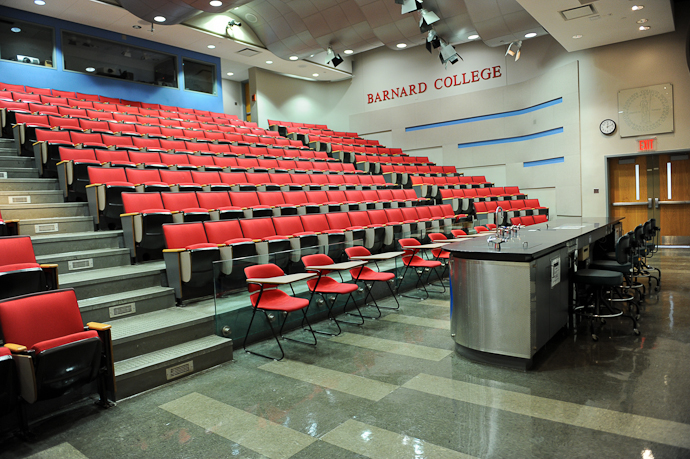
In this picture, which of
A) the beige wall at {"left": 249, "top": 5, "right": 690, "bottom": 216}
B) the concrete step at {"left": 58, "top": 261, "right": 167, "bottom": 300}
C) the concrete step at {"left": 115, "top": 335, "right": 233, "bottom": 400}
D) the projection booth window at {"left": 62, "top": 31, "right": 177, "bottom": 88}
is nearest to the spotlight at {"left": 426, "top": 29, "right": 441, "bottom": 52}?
the beige wall at {"left": 249, "top": 5, "right": 690, "bottom": 216}

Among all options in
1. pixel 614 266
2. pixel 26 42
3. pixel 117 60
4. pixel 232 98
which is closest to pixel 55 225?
pixel 614 266

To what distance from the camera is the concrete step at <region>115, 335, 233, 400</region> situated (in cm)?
A: 266

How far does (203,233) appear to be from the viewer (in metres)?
4.18

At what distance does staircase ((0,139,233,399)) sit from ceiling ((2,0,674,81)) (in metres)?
6.08

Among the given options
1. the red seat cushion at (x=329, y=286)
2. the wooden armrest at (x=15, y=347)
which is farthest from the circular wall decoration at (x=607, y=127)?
the wooden armrest at (x=15, y=347)

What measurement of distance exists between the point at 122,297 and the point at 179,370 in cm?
81

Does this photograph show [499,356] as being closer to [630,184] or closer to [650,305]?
[650,305]

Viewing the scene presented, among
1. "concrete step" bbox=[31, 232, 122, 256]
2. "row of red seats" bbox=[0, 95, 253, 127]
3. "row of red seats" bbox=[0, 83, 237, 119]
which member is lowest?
"concrete step" bbox=[31, 232, 122, 256]

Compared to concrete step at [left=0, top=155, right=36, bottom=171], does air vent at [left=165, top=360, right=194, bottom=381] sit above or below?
below

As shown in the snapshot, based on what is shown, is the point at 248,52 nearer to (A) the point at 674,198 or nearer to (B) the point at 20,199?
(B) the point at 20,199

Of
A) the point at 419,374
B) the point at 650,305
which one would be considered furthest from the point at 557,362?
the point at 650,305

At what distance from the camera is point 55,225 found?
428 centimetres

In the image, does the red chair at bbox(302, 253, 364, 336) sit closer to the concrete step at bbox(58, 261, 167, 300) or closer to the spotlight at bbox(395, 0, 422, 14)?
the concrete step at bbox(58, 261, 167, 300)

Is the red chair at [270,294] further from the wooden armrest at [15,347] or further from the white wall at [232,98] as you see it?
the white wall at [232,98]
